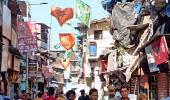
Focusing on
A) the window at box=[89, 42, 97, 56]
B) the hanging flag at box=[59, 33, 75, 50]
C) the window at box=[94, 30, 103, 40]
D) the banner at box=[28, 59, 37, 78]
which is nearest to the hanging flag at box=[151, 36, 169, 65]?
the hanging flag at box=[59, 33, 75, 50]

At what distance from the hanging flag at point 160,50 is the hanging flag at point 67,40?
Answer: 51.7 ft

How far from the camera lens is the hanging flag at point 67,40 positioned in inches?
1253

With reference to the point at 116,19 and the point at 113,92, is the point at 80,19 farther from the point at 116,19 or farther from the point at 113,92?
the point at 113,92

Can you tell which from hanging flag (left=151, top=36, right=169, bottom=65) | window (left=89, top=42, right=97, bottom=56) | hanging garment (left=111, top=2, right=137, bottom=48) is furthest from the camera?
window (left=89, top=42, right=97, bottom=56)

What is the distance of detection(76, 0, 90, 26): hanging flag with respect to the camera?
2674 centimetres

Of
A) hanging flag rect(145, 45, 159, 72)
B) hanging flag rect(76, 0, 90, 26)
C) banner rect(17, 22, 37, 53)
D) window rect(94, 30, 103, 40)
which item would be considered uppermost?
window rect(94, 30, 103, 40)

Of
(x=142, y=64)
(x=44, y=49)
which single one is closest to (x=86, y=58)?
(x=44, y=49)

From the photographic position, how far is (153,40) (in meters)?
16.0

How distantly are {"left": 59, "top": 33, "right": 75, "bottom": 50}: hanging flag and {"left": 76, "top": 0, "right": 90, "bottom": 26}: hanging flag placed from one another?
3320 millimetres

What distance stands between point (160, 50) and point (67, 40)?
56.8 feet

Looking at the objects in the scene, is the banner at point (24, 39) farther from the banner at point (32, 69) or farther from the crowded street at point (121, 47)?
the banner at point (32, 69)

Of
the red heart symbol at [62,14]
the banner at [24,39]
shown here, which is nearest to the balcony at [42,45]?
the banner at [24,39]

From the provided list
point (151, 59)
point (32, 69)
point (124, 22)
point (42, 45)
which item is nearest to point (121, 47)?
point (124, 22)

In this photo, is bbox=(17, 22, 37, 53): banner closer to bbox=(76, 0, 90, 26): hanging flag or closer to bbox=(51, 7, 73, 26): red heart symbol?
bbox=(76, 0, 90, 26): hanging flag
